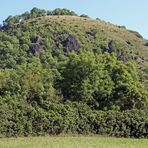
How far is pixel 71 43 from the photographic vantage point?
436ft

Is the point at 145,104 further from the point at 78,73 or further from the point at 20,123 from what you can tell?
the point at 20,123

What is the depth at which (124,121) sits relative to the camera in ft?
139

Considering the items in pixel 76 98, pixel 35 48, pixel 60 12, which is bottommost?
pixel 76 98

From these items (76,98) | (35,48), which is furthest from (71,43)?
(76,98)

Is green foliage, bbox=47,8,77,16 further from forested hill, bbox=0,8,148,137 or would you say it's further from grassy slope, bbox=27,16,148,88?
forested hill, bbox=0,8,148,137

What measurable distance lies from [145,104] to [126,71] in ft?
15.8

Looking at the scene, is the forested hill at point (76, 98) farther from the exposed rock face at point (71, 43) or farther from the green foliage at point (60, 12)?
the green foliage at point (60, 12)

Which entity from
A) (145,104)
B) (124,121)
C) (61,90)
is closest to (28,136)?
(124,121)

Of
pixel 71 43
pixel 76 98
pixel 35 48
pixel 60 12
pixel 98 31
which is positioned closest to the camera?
pixel 76 98

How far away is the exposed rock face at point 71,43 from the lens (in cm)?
12975

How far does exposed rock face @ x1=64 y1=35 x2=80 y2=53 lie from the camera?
130 m

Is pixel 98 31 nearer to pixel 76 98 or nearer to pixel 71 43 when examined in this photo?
pixel 71 43

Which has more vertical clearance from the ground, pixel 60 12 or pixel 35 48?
pixel 60 12

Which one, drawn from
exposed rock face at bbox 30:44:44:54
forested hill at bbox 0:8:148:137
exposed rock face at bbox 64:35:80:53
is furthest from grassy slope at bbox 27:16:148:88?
forested hill at bbox 0:8:148:137
